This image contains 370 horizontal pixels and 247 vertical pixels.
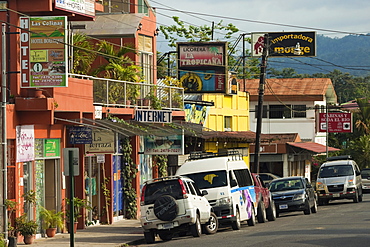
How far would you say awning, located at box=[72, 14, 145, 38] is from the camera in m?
31.1

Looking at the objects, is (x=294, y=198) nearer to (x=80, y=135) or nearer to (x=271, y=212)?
(x=271, y=212)

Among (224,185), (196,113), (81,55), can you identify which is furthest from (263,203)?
(196,113)

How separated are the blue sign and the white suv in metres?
4.11

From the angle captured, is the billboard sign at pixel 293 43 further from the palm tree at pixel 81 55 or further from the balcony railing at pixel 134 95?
the palm tree at pixel 81 55

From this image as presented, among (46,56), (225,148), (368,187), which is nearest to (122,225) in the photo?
(46,56)

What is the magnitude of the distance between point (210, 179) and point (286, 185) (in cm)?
848

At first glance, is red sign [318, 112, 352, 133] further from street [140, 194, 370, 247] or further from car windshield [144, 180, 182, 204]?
car windshield [144, 180, 182, 204]

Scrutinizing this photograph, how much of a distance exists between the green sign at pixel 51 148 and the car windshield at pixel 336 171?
18.2 metres

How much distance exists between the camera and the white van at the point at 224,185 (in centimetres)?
2400

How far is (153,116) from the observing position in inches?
1200

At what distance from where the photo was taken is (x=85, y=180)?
27.9 metres

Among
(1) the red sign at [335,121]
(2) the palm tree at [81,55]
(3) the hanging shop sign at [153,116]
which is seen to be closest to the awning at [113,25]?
(2) the palm tree at [81,55]

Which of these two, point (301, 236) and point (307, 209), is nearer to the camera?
point (301, 236)

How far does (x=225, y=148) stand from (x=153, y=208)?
81.0ft
